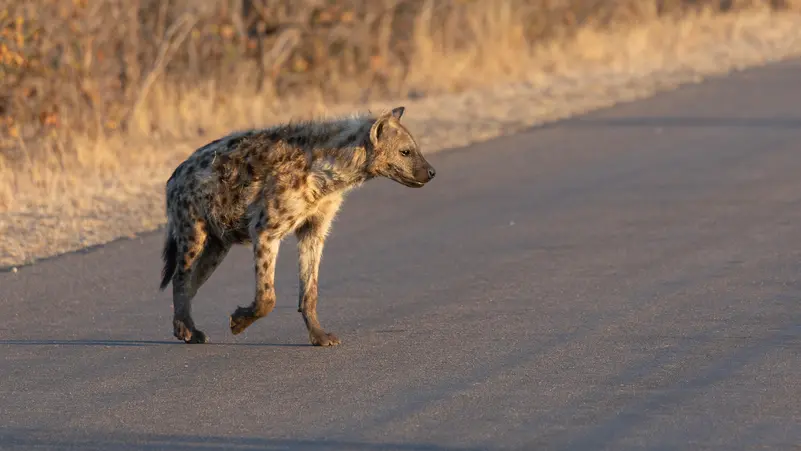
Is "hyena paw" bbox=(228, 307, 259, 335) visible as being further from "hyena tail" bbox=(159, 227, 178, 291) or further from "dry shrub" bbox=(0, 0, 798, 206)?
"dry shrub" bbox=(0, 0, 798, 206)

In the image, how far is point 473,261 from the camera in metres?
10.1

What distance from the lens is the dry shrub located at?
49.8 feet

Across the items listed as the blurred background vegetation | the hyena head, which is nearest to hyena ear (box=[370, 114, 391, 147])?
the hyena head

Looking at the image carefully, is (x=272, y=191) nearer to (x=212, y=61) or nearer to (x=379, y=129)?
(x=379, y=129)

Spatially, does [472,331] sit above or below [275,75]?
above

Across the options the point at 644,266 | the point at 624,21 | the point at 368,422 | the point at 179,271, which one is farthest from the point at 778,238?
the point at 624,21

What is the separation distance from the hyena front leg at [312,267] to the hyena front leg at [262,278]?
194 mm

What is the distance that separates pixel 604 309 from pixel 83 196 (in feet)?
17.5

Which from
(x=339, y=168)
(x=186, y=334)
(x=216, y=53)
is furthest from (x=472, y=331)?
(x=216, y=53)

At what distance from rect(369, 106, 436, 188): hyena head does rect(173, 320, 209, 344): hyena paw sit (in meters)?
1.16

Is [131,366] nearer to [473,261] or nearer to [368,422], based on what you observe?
[368,422]

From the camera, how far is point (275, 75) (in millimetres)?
19797

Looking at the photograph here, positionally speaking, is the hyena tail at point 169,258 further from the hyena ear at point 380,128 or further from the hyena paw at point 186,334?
the hyena ear at point 380,128

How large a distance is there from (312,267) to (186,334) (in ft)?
2.29
